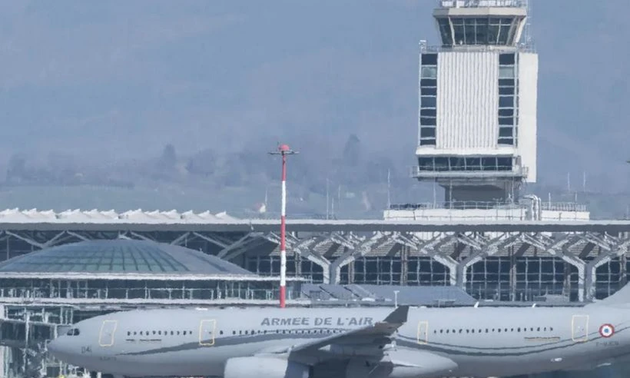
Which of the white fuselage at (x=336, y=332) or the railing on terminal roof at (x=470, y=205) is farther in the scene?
the railing on terminal roof at (x=470, y=205)

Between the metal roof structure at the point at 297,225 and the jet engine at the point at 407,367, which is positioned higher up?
the metal roof structure at the point at 297,225

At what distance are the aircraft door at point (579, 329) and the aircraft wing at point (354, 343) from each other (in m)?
7.84

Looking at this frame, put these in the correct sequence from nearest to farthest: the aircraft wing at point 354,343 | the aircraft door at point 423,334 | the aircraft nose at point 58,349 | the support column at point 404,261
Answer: the aircraft wing at point 354,343, the aircraft door at point 423,334, the aircraft nose at point 58,349, the support column at point 404,261

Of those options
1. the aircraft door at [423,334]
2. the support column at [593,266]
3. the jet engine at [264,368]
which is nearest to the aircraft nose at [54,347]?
the jet engine at [264,368]

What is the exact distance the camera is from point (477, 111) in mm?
192500

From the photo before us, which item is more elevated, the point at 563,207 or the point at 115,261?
the point at 563,207

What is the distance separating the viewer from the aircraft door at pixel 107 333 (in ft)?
305

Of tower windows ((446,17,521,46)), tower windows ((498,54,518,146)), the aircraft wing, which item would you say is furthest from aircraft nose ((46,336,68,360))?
tower windows ((498,54,518,146))

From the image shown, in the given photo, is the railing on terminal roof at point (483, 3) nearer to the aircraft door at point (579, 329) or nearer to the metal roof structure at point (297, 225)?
the metal roof structure at point (297, 225)

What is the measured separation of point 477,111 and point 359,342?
349 feet

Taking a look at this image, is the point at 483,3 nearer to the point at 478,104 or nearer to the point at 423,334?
the point at 478,104

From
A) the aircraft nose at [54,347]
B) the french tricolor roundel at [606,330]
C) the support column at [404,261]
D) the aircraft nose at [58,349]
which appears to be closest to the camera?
the french tricolor roundel at [606,330]

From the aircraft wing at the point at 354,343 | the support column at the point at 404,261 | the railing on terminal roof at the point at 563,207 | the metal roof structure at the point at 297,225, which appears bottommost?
the aircraft wing at the point at 354,343

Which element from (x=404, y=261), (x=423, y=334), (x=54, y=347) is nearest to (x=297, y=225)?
(x=404, y=261)
